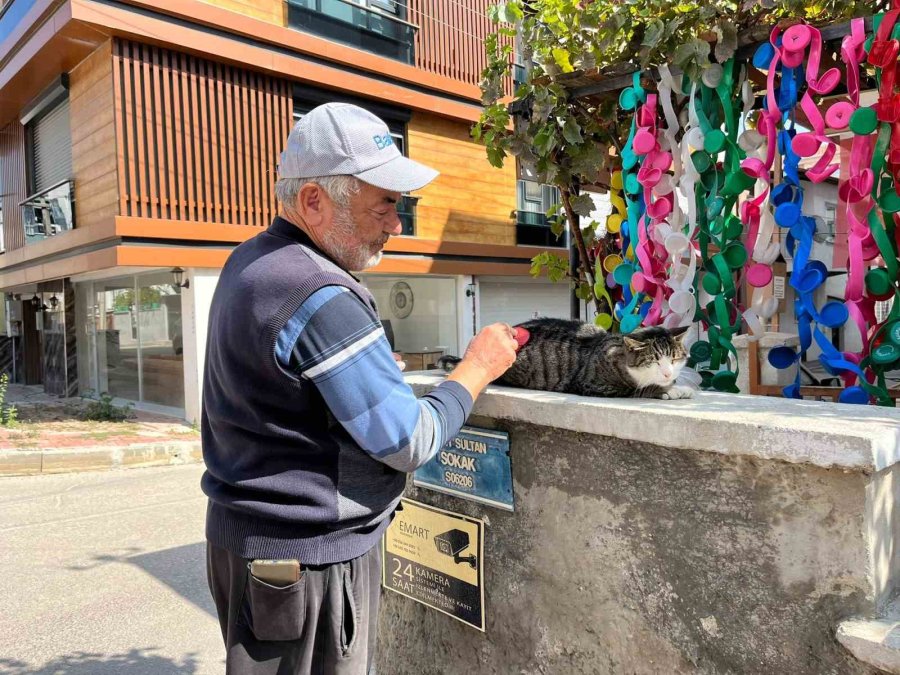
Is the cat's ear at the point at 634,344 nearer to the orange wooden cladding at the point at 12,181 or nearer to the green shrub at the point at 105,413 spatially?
the green shrub at the point at 105,413

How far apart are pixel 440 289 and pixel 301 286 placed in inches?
543

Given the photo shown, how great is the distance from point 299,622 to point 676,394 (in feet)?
4.63

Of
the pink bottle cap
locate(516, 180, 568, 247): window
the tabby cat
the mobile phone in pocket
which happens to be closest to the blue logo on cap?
the mobile phone in pocket

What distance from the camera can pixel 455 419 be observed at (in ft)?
5.56

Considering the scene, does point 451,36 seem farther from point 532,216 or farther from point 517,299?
point 517,299

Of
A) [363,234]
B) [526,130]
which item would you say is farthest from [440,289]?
[363,234]

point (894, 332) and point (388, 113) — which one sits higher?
point (388, 113)

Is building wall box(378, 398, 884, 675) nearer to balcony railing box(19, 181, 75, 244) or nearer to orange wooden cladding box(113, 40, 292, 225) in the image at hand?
orange wooden cladding box(113, 40, 292, 225)

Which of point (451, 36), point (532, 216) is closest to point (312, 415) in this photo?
point (451, 36)

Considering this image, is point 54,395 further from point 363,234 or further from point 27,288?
point 363,234

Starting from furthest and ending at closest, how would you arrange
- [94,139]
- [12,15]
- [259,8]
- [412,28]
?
1. [412,28]
2. [12,15]
3. [259,8]
4. [94,139]

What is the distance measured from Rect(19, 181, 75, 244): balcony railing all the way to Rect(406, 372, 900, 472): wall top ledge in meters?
12.0

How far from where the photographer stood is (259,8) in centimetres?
1130

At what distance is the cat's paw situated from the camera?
7.20ft
